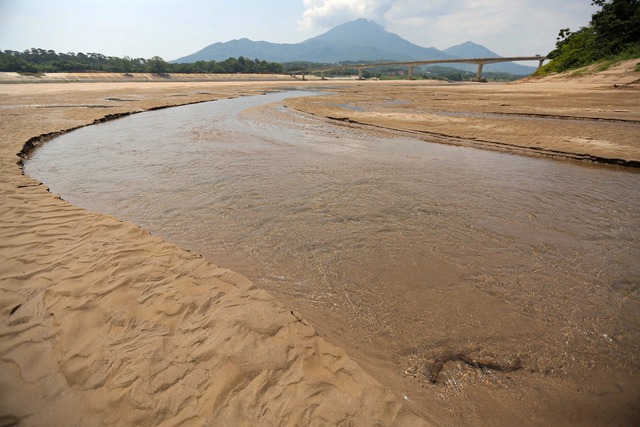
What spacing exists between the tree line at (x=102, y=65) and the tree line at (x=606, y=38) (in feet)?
274

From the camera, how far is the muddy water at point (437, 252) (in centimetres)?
265

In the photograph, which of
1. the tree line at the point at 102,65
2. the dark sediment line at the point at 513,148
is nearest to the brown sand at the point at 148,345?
the dark sediment line at the point at 513,148

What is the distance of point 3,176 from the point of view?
282 inches

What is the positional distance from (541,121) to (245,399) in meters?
18.1

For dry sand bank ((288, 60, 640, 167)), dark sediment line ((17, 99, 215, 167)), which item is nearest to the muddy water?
dark sediment line ((17, 99, 215, 167))

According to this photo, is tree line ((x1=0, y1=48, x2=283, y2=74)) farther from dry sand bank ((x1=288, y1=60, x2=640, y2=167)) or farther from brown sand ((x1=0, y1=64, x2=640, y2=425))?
brown sand ((x1=0, y1=64, x2=640, y2=425))

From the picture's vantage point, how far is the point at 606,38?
3547cm

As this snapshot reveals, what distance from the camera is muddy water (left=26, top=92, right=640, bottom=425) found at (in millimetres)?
2654

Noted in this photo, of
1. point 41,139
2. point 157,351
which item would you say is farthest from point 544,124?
point 41,139

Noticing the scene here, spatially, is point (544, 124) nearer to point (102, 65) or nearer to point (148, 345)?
point (148, 345)

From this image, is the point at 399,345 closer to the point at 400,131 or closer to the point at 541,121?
the point at 400,131

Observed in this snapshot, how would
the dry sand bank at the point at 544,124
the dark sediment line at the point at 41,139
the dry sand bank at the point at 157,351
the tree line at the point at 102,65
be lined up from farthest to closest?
1. the tree line at the point at 102,65
2. the dry sand bank at the point at 544,124
3. the dark sediment line at the point at 41,139
4. the dry sand bank at the point at 157,351

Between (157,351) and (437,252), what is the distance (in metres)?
3.79

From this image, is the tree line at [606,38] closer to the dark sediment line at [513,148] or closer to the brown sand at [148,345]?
the dark sediment line at [513,148]
